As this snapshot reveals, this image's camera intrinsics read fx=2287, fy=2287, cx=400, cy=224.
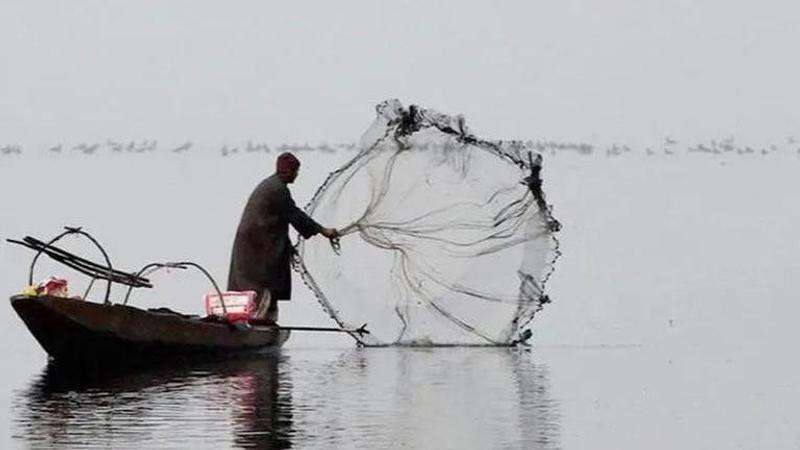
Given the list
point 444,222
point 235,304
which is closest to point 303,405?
point 235,304

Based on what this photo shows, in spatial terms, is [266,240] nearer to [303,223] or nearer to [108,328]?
[303,223]

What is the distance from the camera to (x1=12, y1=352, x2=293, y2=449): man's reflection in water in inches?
543

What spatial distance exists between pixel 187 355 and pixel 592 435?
238 inches

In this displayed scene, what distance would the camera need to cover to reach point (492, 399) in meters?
16.4

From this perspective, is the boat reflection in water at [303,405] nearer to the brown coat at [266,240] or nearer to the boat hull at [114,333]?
the boat hull at [114,333]

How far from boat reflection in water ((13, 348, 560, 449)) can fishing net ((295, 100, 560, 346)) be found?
2.33 ft

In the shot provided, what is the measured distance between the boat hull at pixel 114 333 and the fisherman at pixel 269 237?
40.0 inches

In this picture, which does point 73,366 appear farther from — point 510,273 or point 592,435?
point 592,435

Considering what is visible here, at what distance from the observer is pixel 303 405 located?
51.9 feet

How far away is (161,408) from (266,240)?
18.0ft

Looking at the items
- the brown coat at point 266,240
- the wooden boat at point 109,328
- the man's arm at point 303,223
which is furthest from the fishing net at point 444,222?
the wooden boat at point 109,328

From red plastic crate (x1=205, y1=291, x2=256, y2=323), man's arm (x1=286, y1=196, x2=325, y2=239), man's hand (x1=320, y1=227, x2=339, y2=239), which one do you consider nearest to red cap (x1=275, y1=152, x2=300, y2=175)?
man's arm (x1=286, y1=196, x2=325, y2=239)

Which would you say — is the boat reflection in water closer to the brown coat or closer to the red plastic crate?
the red plastic crate

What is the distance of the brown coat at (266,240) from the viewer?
67.9 feet
